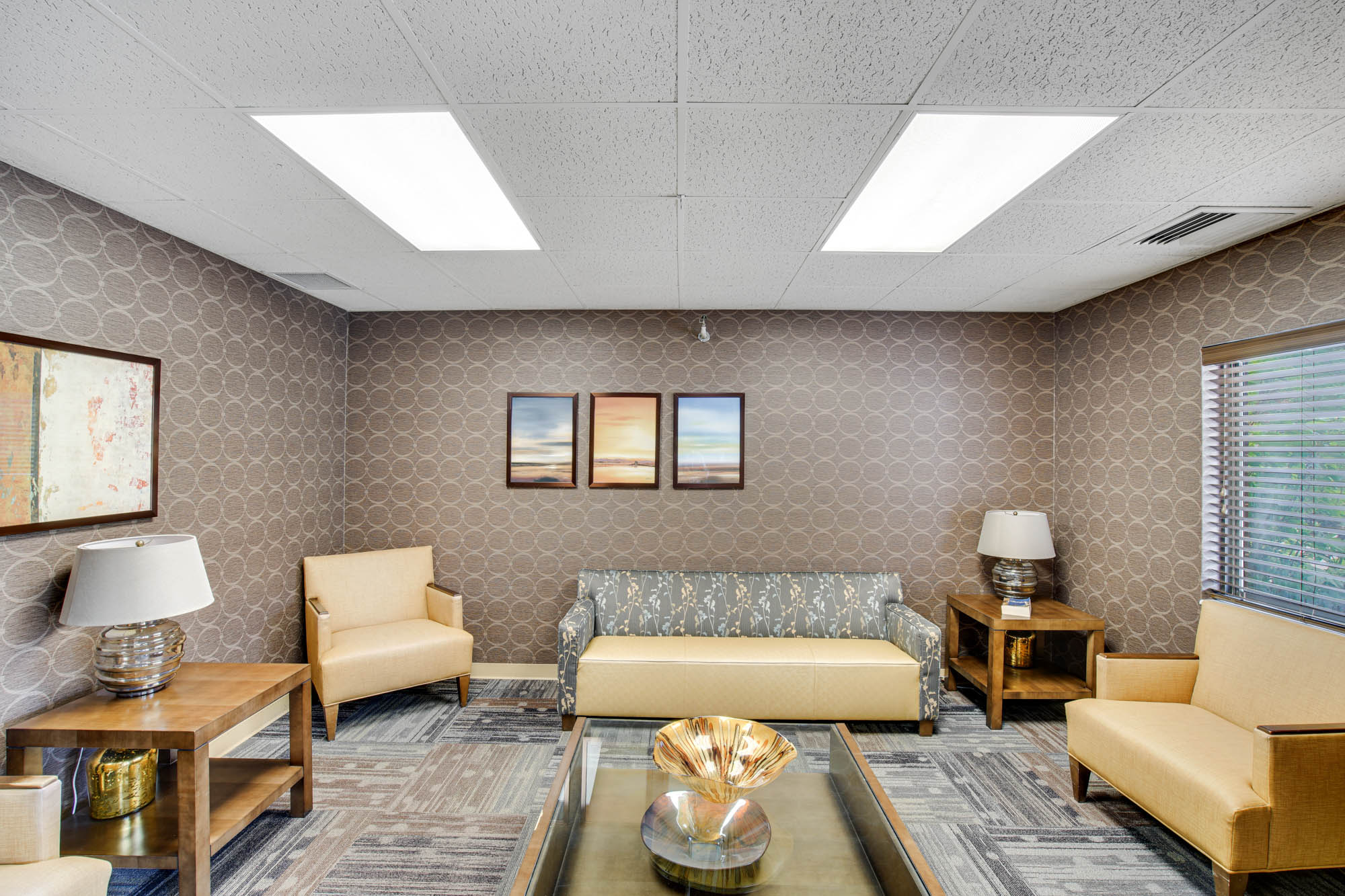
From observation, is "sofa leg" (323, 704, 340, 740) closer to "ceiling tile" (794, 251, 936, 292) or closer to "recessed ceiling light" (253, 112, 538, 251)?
"recessed ceiling light" (253, 112, 538, 251)

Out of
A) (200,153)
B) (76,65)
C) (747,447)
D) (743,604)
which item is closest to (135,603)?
(200,153)

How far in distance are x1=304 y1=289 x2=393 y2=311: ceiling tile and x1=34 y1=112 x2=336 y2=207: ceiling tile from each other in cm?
132

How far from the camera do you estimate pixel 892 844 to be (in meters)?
1.77

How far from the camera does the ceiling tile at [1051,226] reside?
221 centimetres

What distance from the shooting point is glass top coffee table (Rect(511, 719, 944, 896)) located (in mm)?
1689

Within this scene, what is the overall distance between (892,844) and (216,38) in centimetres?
272

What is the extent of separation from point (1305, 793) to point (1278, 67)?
2.11 m

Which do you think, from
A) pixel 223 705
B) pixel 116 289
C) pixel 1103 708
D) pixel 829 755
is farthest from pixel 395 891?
pixel 1103 708

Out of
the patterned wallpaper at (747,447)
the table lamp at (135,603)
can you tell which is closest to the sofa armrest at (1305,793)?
the patterned wallpaper at (747,447)

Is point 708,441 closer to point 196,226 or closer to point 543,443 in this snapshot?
point 543,443

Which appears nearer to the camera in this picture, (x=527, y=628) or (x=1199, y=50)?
(x=1199, y=50)

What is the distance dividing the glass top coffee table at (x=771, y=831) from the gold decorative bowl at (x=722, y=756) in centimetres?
20

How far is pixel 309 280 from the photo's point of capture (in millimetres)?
3314

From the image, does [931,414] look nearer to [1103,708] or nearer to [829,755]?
[1103,708]
